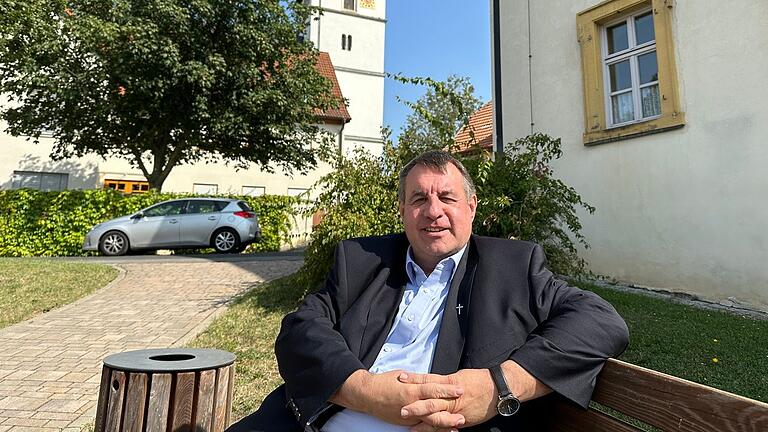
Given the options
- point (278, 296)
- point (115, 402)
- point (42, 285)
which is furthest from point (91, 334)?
point (115, 402)

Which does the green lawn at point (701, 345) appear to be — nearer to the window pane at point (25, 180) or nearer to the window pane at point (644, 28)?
the window pane at point (644, 28)

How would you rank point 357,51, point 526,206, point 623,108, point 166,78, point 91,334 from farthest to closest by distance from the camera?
point 357,51
point 166,78
point 623,108
point 526,206
point 91,334

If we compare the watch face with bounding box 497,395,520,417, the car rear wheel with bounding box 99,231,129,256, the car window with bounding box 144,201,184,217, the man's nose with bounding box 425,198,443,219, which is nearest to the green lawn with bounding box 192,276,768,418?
the man's nose with bounding box 425,198,443,219

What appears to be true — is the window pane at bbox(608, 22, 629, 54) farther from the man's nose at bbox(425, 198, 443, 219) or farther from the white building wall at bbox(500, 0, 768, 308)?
the man's nose at bbox(425, 198, 443, 219)

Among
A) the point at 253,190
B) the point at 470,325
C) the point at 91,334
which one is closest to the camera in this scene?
the point at 470,325

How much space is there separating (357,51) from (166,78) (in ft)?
88.5

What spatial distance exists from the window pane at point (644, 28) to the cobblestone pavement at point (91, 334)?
7.38 m

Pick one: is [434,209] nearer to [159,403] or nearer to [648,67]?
[159,403]

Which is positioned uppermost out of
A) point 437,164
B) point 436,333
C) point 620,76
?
point 620,76

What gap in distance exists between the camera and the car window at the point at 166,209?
13133 mm

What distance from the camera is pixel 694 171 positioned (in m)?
6.34

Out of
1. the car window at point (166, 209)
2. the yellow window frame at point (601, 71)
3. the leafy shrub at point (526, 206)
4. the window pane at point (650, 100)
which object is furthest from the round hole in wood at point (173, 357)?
the car window at point (166, 209)

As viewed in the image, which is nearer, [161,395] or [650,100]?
[161,395]

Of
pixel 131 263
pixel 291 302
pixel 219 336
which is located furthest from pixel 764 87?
pixel 131 263
